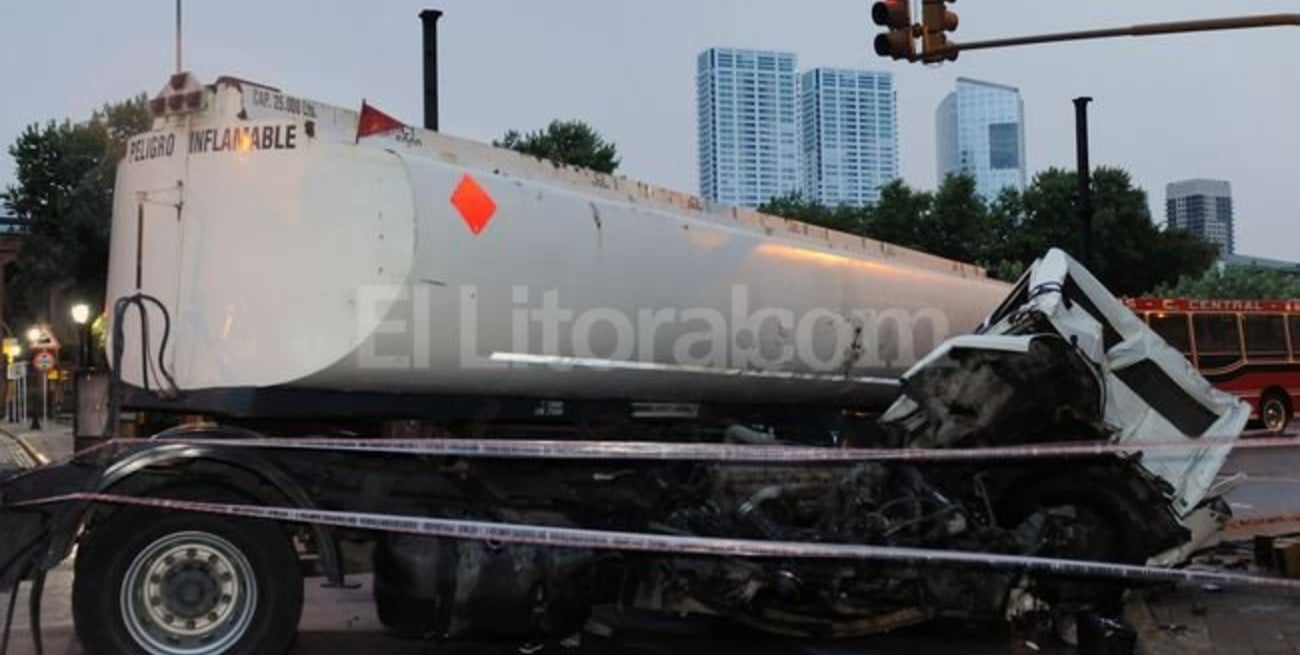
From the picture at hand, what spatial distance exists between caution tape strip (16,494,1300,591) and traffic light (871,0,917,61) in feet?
26.2

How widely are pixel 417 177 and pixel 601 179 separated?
66.6 inches

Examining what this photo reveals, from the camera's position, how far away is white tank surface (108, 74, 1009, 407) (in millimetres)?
5637

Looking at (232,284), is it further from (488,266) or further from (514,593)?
(514,593)

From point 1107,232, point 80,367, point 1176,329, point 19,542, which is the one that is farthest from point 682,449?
point 1107,232

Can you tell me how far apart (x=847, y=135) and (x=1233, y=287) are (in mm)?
→ 16546

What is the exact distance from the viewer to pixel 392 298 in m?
5.70

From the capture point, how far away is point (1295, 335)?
1066 inches

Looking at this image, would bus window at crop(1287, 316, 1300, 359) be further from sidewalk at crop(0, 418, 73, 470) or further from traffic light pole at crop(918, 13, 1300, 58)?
sidewalk at crop(0, 418, 73, 470)

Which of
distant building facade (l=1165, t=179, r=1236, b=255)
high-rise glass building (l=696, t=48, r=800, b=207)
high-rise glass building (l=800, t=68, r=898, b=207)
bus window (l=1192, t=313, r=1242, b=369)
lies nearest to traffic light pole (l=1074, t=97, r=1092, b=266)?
bus window (l=1192, t=313, r=1242, b=369)

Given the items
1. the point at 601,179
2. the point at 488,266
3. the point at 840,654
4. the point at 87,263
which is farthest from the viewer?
the point at 87,263

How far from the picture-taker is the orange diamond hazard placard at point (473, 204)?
6.01m

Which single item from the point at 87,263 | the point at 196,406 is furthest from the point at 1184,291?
the point at 196,406

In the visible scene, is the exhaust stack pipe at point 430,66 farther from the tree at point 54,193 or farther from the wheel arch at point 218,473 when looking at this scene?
the tree at point 54,193

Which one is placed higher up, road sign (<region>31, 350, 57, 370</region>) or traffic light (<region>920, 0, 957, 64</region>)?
traffic light (<region>920, 0, 957, 64</region>)
